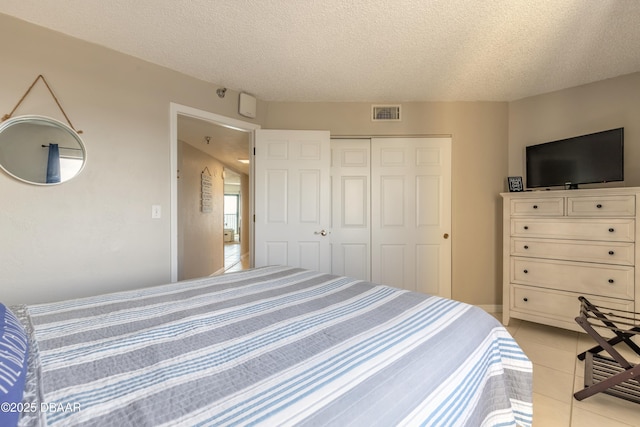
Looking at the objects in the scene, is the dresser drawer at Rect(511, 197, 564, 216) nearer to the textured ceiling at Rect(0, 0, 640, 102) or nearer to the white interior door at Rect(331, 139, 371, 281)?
the textured ceiling at Rect(0, 0, 640, 102)

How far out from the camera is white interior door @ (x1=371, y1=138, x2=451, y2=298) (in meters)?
3.11

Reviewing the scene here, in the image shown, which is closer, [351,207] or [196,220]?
[351,207]

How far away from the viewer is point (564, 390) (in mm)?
1722

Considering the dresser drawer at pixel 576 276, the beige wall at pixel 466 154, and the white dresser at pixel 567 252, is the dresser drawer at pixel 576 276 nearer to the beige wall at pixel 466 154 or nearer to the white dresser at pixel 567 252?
the white dresser at pixel 567 252

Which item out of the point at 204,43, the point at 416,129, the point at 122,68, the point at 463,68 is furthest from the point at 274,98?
the point at 463,68

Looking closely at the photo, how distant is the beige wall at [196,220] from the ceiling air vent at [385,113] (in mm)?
2628

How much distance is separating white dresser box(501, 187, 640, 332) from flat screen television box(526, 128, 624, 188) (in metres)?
0.26

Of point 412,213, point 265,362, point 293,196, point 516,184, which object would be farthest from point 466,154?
point 265,362

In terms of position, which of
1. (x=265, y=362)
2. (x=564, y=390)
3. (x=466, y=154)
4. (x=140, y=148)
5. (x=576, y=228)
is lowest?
(x=564, y=390)

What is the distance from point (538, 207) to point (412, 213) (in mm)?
1127

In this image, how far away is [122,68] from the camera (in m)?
2.14

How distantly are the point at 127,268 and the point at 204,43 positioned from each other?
5.95 feet

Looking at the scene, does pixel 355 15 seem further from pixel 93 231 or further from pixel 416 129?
pixel 93 231

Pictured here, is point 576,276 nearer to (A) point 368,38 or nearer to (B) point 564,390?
(B) point 564,390
